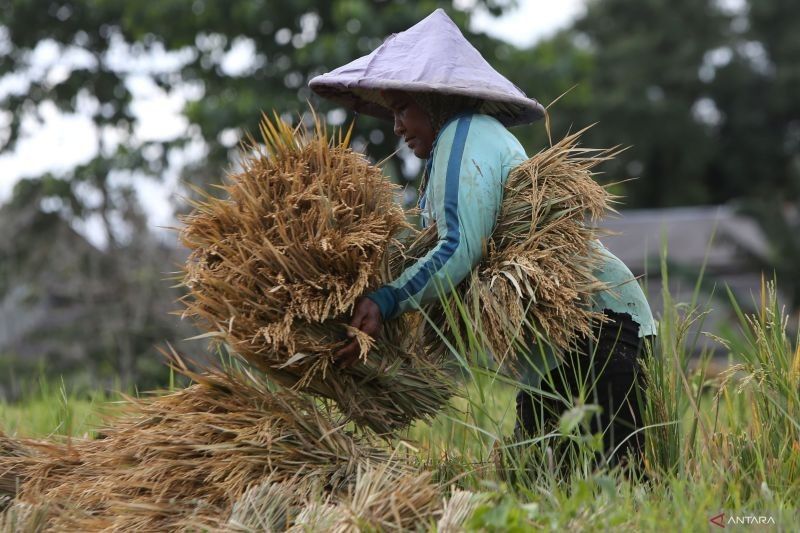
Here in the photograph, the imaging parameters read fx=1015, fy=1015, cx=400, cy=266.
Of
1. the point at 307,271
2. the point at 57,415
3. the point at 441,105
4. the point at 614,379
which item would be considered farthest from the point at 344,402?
the point at 57,415

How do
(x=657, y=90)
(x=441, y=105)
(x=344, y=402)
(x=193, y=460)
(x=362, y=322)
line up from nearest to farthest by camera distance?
(x=193, y=460) → (x=362, y=322) → (x=344, y=402) → (x=441, y=105) → (x=657, y=90)

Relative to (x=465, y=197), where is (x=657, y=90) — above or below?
below

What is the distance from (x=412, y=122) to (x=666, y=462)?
129 cm

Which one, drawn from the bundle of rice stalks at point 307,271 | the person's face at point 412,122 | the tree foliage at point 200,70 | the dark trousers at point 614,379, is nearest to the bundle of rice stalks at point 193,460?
the bundle of rice stalks at point 307,271

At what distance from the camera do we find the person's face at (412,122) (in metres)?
3.17

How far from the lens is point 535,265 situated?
113 inches

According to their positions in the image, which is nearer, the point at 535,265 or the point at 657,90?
the point at 535,265

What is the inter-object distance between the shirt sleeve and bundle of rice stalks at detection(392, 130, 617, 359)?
64mm

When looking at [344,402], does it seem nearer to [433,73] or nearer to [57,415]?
[433,73]

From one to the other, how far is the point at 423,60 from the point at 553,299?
0.82 metres

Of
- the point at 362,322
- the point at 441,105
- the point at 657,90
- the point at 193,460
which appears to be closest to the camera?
the point at 193,460

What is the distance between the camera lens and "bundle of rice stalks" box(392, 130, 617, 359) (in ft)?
9.38

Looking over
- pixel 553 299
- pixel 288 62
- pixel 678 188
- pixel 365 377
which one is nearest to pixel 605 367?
pixel 553 299

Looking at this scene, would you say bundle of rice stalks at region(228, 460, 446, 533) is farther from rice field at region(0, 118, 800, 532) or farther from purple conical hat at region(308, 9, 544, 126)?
purple conical hat at region(308, 9, 544, 126)
